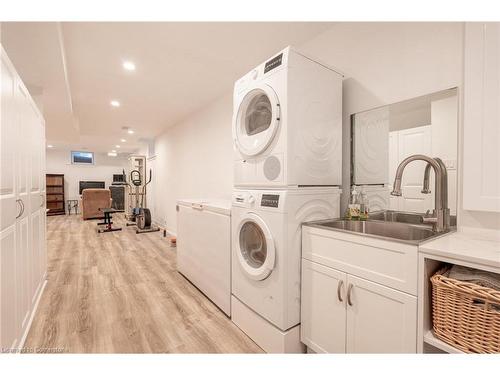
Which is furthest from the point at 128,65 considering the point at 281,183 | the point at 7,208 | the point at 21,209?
the point at 281,183

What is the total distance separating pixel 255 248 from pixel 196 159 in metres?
2.84

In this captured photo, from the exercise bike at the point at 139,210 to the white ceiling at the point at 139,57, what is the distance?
2.53 metres

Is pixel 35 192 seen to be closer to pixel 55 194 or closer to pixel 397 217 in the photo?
pixel 397 217

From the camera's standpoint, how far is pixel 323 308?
55.6 inches

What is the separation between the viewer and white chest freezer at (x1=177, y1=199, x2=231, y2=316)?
2031 mm

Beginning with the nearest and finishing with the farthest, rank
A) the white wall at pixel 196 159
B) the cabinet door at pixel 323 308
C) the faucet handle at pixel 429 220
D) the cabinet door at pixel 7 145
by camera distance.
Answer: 1. the cabinet door at pixel 7 145
2. the cabinet door at pixel 323 308
3. the faucet handle at pixel 429 220
4. the white wall at pixel 196 159

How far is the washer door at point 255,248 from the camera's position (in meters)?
1.55

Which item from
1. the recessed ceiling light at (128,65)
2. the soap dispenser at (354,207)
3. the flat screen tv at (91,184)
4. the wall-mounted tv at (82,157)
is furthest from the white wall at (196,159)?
the wall-mounted tv at (82,157)

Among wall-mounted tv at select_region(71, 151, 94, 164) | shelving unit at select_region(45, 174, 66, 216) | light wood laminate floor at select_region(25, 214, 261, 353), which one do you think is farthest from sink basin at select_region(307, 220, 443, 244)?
wall-mounted tv at select_region(71, 151, 94, 164)

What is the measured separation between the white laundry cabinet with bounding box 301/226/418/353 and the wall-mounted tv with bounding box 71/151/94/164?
35.6 ft

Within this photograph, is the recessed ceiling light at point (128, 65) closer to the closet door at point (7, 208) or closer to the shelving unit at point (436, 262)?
the closet door at point (7, 208)

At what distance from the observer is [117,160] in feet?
33.7

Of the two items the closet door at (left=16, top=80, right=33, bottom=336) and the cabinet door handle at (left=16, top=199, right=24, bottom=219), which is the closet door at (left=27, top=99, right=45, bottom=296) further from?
the cabinet door handle at (left=16, top=199, right=24, bottom=219)
